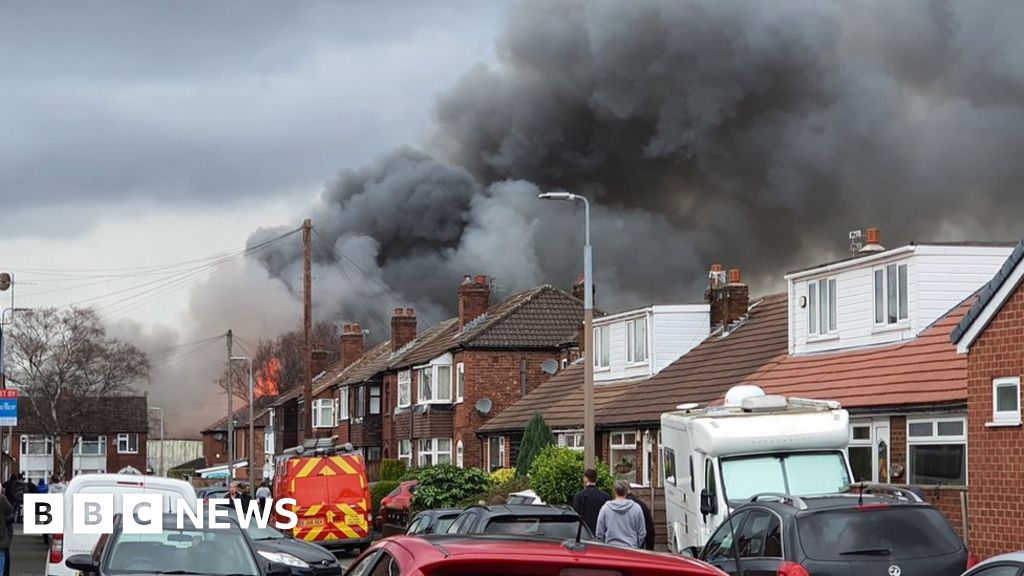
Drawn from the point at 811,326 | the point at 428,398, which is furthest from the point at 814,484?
the point at 428,398

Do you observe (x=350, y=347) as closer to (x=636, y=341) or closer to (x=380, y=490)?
(x=380, y=490)

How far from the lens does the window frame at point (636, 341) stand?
43.0 meters

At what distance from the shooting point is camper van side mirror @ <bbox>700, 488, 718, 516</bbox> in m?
19.2

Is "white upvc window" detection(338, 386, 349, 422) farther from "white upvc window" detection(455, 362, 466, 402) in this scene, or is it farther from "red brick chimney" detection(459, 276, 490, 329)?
"white upvc window" detection(455, 362, 466, 402)

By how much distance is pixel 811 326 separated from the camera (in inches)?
1312

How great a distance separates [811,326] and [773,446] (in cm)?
1353

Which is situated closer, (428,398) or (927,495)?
(927,495)

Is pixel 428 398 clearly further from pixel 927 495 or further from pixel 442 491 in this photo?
pixel 927 495

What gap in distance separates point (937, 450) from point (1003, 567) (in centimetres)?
1560

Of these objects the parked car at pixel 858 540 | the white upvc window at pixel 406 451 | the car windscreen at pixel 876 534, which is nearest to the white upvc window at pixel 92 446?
the white upvc window at pixel 406 451

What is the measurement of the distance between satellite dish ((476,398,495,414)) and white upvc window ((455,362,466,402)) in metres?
0.67

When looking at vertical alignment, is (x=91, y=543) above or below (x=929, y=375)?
below

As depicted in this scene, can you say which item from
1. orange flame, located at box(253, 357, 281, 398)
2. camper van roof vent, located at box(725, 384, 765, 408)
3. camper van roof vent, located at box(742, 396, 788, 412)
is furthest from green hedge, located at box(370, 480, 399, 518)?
orange flame, located at box(253, 357, 281, 398)

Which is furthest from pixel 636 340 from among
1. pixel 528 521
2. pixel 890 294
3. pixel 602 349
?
pixel 528 521
